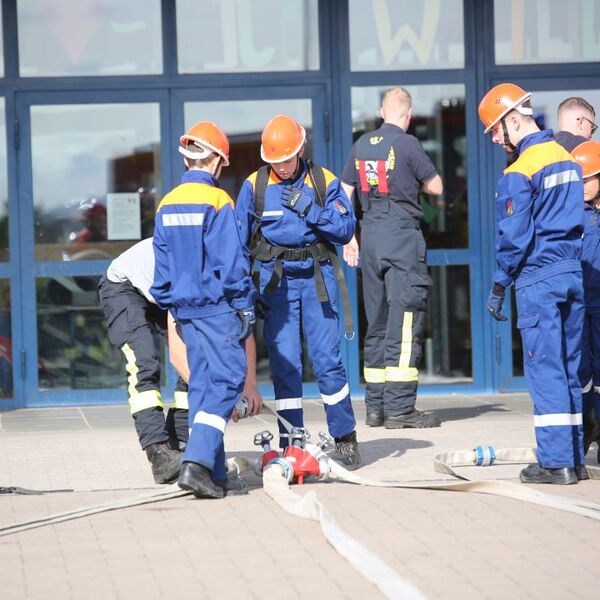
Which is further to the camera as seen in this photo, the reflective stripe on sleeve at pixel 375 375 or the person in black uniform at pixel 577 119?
the reflective stripe on sleeve at pixel 375 375

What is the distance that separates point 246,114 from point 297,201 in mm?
4285

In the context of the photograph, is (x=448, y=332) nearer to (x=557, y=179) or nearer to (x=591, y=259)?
(x=591, y=259)

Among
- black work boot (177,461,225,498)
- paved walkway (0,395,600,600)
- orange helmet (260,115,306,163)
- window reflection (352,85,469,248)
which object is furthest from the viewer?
window reflection (352,85,469,248)

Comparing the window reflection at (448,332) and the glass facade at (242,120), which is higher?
the glass facade at (242,120)

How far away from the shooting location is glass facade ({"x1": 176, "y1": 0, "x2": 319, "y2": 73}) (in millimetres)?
12125

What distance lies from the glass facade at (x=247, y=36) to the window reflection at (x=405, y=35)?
1.25 feet

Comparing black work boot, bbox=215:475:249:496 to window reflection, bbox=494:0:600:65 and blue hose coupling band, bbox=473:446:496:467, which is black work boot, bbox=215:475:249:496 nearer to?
blue hose coupling band, bbox=473:446:496:467

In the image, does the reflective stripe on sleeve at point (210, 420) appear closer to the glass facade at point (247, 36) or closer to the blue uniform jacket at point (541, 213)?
the blue uniform jacket at point (541, 213)

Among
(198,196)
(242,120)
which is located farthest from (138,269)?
(242,120)

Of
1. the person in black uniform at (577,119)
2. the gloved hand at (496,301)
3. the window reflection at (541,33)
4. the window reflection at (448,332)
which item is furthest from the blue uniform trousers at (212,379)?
the window reflection at (541,33)

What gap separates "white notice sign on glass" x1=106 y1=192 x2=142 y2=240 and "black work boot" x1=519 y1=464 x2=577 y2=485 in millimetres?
5202

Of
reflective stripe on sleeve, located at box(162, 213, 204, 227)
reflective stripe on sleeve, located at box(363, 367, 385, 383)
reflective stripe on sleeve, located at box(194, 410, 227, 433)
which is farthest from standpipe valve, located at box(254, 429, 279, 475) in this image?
reflective stripe on sleeve, located at box(363, 367, 385, 383)

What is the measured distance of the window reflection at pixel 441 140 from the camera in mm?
12242

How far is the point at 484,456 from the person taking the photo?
8391 millimetres
